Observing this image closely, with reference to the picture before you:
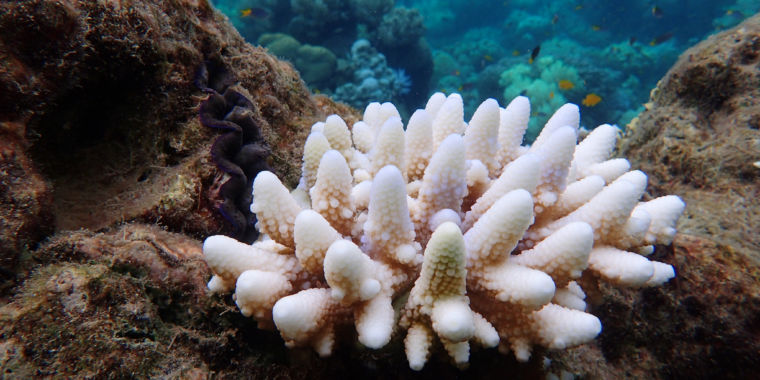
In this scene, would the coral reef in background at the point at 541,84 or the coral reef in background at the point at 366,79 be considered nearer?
the coral reef in background at the point at 366,79

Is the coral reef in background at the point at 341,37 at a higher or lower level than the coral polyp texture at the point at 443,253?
higher

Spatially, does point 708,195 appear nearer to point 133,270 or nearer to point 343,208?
point 343,208

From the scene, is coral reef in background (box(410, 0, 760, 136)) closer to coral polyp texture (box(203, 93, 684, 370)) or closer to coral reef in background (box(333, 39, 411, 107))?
coral reef in background (box(333, 39, 411, 107))

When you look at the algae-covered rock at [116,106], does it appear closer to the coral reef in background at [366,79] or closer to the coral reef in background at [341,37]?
the coral reef in background at [366,79]

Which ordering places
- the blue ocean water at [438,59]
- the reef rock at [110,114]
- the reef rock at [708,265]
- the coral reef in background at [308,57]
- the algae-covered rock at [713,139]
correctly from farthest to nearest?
1. the blue ocean water at [438,59]
2. the coral reef in background at [308,57]
3. the algae-covered rock at [713,139]
4. the reef rock at [708,265]
5. the reef rock at [110,114]

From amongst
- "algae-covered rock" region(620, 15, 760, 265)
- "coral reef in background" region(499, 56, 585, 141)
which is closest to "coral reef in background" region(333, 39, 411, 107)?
"coral reef in background" region(499, 56, 585, 141)

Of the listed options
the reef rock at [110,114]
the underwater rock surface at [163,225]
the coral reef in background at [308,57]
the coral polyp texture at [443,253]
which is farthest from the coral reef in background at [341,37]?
the coral polyp texture at [443,253]
